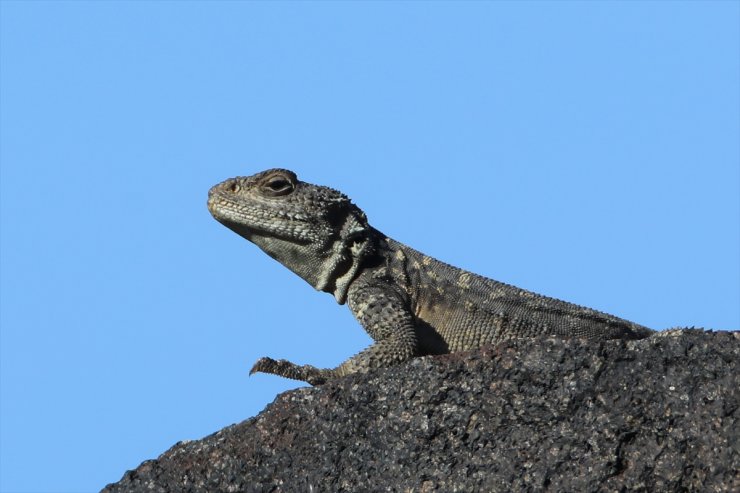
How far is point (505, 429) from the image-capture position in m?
12.5

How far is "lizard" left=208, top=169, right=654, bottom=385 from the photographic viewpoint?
15.6 m

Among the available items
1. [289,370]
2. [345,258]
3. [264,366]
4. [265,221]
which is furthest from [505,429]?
[265,221]

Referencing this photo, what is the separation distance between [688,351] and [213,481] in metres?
4.55

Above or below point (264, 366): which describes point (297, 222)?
above

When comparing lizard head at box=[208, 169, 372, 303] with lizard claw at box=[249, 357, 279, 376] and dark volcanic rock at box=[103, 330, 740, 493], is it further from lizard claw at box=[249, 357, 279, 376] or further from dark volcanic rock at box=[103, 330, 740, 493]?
dark volcanic rock at box=[103, 330, 740, 493]

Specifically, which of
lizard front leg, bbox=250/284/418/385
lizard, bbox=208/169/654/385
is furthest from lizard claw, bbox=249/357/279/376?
lizard, bbox=208/169/654/385

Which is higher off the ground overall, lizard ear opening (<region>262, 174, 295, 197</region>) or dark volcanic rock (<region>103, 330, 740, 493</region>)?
lizard ear opening (<region>262, 174, 295, 197</region>)

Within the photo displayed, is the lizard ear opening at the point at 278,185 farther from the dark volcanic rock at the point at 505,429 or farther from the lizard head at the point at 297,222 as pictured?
the dark volcanic rock at the point at 505,429

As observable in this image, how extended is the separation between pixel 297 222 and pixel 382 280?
4.00 ft

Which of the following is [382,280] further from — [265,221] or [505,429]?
[505,429]

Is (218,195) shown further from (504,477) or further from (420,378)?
(504,477)

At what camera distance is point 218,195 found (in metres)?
16.5

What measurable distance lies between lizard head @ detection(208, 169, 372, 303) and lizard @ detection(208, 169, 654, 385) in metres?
0.01

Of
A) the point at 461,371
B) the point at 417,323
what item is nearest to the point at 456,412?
the point at 461,371
